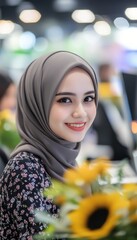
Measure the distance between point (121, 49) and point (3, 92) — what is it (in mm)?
4886

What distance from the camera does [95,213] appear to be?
2.80ft

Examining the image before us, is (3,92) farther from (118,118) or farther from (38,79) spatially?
(38,79)

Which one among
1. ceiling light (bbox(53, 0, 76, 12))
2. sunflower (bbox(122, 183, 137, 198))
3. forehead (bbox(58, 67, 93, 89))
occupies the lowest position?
ceiling light (bbox(53, 0, 76, 12))

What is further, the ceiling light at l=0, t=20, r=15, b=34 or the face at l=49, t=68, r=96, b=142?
the ceiling light at l=0, t=20, r=15, b=34

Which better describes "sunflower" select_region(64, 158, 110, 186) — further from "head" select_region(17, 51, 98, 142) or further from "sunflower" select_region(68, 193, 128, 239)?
"head" select_region(17, 51, 98, 142)

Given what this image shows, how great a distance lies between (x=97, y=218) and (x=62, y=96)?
0.74 m

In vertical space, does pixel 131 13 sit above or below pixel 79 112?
below

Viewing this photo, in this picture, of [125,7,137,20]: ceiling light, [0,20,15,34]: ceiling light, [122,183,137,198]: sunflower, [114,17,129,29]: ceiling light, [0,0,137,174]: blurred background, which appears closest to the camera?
[122,183,137,198]: sunflower

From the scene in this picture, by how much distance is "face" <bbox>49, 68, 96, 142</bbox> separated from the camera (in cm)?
155

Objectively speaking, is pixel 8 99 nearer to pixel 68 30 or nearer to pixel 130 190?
pixel 130 190

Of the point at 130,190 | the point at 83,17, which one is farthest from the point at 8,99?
the point at 83,17

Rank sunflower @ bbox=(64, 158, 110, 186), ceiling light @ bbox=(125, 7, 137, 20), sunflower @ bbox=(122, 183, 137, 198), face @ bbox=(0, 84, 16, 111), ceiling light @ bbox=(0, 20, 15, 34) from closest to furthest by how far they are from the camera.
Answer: sunflower @ bbox=(64, 158, 110, 186) < sunflower @ bbox=(122, 183, 137, 198) < face @ bbox=(0, 84, 16, 111) < ceiling light @ bbox=(125, 7, 137, 20) < ceiling light @ bbox=(0, 20, 15, 34)

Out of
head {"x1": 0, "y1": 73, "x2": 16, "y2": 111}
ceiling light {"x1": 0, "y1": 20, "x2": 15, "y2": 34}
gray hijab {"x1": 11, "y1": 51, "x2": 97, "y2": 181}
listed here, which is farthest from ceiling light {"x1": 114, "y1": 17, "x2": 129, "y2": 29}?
gray hijab {"x1": 11, "y1": 51, "x2": 97, "y2": 181}

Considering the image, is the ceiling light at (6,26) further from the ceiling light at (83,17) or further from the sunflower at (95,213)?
the sunflower at (95,213)
